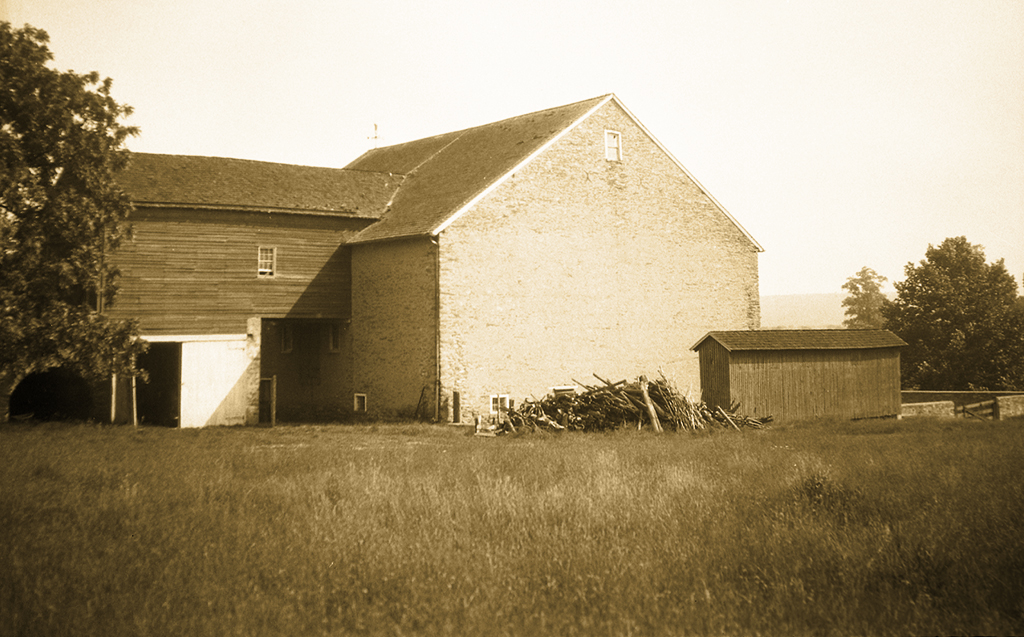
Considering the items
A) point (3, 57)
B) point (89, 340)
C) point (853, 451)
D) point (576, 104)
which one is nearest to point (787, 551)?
point (853, 451)

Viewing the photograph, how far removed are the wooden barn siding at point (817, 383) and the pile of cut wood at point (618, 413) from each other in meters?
2.19

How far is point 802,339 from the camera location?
27.9 m

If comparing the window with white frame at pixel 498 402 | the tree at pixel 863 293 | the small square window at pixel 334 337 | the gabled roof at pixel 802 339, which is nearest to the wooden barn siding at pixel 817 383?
the gabled roof at pixel 802 339

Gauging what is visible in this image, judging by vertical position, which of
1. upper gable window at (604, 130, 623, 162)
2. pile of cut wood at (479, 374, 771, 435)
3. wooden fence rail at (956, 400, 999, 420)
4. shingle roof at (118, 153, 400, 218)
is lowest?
wooden fence rail at (956, 400, 999, 420)

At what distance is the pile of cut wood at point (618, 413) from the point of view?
76.1ft

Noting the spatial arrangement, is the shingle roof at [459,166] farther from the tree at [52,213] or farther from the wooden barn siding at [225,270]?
the tree at [52,213]

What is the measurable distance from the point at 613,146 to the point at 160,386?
1709 centimetres

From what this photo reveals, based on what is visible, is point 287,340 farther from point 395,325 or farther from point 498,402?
point 498,402

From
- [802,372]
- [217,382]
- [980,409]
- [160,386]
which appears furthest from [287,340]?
[980,409]

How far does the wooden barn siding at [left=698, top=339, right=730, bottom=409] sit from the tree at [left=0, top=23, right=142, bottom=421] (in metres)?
17.1

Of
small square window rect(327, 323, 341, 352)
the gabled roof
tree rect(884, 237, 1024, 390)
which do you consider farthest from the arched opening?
tree rect(884, 237, 1024, 390)

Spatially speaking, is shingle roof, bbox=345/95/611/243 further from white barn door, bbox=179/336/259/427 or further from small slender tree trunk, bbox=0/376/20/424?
small slender tree trunk, bbox=0/376/20/424

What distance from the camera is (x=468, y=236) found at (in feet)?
85.9

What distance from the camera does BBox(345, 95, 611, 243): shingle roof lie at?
1067 inches
